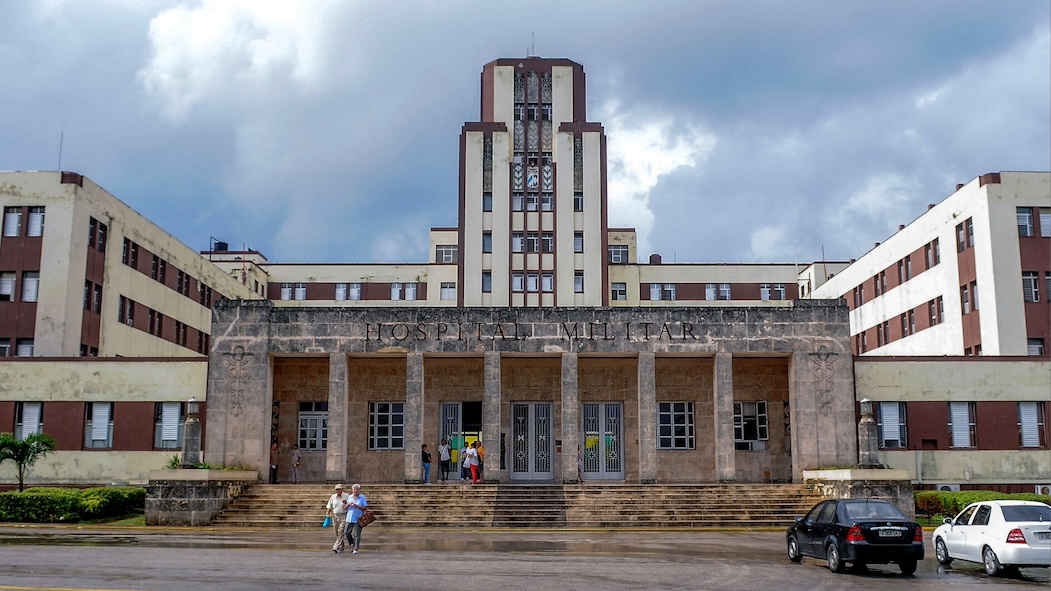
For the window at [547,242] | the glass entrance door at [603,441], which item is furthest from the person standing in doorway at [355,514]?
the window at [547,242]

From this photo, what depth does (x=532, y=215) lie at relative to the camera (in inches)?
2638

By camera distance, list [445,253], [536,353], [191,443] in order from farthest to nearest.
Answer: [445,253] → [536,353] → [191,443]

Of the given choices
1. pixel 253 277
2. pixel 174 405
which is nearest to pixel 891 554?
pixel 174 405

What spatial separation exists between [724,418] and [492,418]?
7745mm

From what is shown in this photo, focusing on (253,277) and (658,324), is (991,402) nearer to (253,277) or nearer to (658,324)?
(658,324)

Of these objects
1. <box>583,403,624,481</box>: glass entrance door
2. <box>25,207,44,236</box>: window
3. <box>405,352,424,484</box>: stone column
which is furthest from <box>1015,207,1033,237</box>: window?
<box>25,207,44,236</box>: window

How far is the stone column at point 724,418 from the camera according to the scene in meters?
33.2

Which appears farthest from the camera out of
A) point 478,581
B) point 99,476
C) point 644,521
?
point 99,476

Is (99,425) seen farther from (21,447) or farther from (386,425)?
(386,425)

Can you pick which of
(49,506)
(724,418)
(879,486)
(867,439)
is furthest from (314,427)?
(879,486)

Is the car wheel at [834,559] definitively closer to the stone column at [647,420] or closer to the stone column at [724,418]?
the stone column at [647,420]

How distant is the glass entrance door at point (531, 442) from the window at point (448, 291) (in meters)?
40.6

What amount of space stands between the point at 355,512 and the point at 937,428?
23.5 meters

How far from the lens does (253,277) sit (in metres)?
78.2
